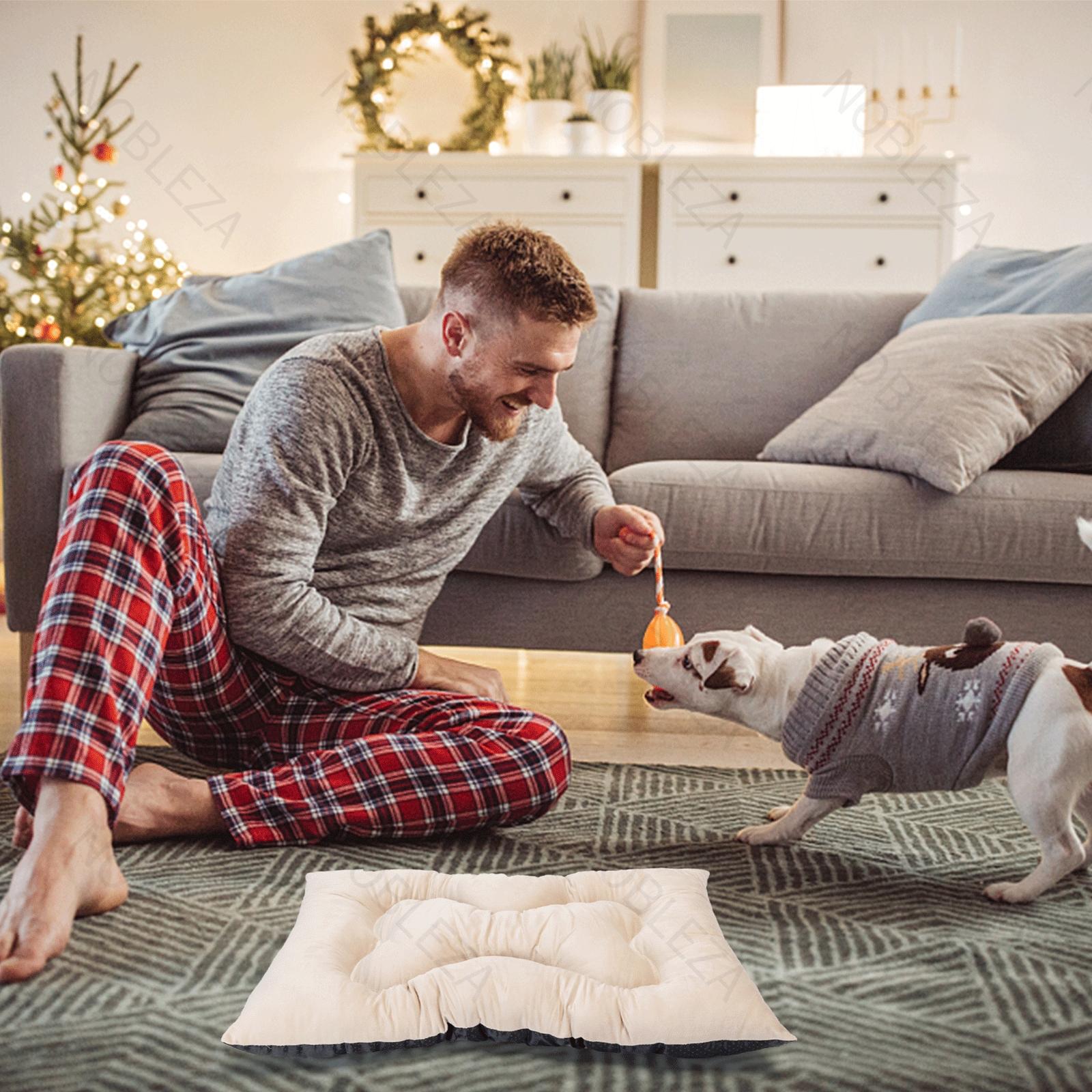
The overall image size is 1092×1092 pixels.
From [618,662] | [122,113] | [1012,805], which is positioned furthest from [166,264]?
[1012,805]

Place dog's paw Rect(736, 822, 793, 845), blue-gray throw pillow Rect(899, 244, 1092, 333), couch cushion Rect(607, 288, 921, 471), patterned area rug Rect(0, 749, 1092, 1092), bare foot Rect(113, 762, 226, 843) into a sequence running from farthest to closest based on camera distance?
1. couch cushion Rect(607, 288, 921, 471)
2. blue-gray throw pillow Rect(899, 244, 1092, 333)
3. dog's paw Rect(736, 822, 793, 845)
4. bare foot Rect(113, 762, 226, 843)
5. patterned area rug Rect(0, 749, 1092, 1092)

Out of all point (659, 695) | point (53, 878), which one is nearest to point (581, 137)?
point (659, 695)

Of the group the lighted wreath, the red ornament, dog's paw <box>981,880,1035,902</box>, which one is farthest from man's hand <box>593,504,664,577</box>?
the lighted wreath

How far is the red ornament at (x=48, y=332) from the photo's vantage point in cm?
358

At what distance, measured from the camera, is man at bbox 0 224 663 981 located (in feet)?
4.22

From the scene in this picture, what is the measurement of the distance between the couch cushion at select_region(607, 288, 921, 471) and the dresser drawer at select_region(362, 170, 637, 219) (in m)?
1.78

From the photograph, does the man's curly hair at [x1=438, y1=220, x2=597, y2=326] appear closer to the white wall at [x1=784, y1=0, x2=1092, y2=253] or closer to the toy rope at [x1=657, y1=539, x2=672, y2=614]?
the toy rope at [x1=657, y1=539, x2=672, y2=614]

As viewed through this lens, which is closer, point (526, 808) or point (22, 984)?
point (22, 984)

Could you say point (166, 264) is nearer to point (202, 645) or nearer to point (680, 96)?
point (680, 96)

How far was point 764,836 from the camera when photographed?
1.50m

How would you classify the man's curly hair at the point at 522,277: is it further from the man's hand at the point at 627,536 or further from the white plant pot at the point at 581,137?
the white plant pot at the point at 581,137

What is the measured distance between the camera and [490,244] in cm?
145

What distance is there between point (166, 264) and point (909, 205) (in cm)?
252

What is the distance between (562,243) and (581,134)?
1.33 ft
